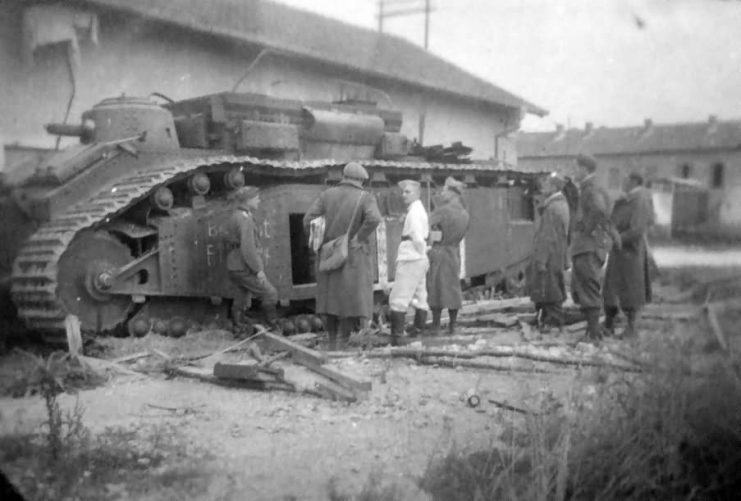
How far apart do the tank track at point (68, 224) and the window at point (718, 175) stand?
3.17m

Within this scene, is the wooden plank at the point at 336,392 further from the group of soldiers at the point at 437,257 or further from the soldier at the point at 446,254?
the soldier at the point at 446,254

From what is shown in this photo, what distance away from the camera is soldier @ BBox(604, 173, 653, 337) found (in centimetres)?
630

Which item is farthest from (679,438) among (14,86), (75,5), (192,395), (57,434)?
(75,5)

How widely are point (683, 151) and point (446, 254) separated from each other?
15.4ft

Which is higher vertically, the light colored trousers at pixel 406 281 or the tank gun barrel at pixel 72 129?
the tank gun barrel at pixel 72 129

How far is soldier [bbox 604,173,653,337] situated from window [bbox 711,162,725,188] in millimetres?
3425

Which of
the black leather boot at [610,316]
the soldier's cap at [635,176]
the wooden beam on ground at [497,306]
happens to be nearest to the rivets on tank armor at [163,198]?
the wooden beam on ground at [497,306]

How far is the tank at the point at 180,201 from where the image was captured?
16.6 feet

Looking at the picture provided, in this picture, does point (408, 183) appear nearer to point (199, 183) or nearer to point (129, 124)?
point (199, 183)

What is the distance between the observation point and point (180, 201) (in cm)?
725

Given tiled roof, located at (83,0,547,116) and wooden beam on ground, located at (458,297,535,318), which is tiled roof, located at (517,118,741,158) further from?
wooden beam on ground, located at (458,297,535,318)

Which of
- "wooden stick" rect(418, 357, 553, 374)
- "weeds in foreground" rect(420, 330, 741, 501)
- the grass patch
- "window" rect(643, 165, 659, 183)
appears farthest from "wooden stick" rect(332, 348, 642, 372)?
the grass patch

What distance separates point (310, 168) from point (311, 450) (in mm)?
3234

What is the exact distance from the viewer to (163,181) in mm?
6391
